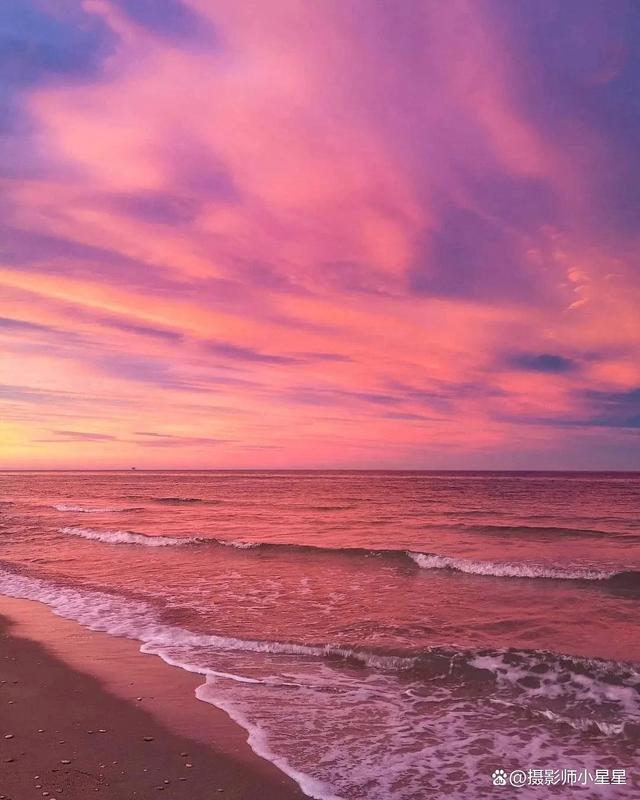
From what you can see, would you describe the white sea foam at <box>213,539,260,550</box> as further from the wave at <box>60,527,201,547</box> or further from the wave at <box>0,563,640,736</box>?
the wave at <box>0,563,640,736</box>

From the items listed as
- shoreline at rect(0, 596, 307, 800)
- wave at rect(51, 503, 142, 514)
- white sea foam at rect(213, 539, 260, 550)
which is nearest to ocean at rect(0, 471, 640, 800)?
white sea foam at rect(213, 539, 260, 550)

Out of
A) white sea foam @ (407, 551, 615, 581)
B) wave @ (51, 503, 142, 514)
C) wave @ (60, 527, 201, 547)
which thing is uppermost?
white sea foam @ (407, 551, 615, 581)

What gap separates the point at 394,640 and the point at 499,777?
5139 mm

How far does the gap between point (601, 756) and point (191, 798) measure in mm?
4855

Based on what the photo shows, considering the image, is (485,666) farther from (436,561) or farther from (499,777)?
(436,561)

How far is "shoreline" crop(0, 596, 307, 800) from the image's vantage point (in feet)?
19.7

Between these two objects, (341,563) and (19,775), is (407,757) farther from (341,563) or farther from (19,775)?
(341,563)

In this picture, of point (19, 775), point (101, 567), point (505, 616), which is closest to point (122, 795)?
point (19, 775)

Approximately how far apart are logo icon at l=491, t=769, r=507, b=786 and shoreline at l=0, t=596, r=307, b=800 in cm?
218

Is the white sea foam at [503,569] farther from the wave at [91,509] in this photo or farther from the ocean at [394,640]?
the wave at [91,509]

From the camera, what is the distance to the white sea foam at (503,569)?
18.6 meters

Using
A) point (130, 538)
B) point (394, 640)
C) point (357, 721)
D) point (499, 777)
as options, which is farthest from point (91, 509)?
point (499, 777)

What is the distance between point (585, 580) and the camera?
59.2 ft

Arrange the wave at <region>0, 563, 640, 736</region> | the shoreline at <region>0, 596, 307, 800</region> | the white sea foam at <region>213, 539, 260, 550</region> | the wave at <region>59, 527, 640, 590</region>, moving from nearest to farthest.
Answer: the shoreline at <region>0, 596, 307, 800</region>, the wave at <region>0, 563, 640, 736</region>, the wave at <region>59, 527, 640, 590</region>, the white sea foam at <region>213, 539, 260, 550</region>
